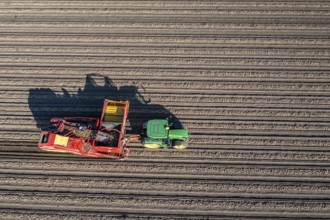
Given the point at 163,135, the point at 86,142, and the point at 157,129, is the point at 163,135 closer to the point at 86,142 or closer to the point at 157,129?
the point at 157,129

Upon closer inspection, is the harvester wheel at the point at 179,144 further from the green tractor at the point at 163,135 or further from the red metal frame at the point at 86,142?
the red metal frame at the point at 86,142

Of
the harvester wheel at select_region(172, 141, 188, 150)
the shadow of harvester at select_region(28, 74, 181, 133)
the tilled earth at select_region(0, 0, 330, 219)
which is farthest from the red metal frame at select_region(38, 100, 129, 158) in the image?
the harvester wheel at select_region(172, 141, 188, 150)

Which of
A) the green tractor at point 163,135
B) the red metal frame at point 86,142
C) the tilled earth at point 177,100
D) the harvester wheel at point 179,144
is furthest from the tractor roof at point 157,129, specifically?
the tilled earth at point 177,100

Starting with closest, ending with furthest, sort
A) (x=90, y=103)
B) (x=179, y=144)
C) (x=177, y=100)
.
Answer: (x=179, y=144) → (x=177, y=100) → (x=90, y=103)

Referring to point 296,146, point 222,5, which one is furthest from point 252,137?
point 222,5

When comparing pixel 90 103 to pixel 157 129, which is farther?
pixel 90 103

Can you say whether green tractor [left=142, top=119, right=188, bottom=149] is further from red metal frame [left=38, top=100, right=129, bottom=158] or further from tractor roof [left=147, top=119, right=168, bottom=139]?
red metal frame [left=38, top=100, right=129, bottom=158]

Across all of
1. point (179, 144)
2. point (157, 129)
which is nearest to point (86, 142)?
point (157, 129)
